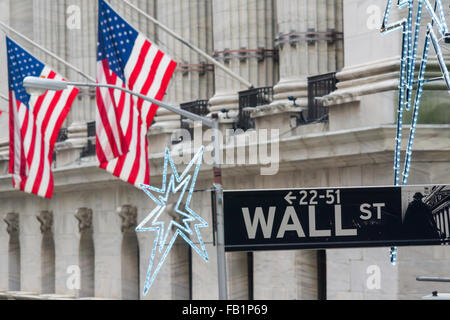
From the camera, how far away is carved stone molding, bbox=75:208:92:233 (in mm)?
46312

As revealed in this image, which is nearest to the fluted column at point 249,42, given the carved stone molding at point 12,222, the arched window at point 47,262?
the arched window at point 47,262

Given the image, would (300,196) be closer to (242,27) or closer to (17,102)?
(242,27)

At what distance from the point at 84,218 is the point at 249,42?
11517mm

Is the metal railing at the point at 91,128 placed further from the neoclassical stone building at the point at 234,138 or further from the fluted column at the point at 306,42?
the fluted column at the point at 306,42

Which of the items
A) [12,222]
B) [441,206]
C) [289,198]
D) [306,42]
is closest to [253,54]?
[306,42]

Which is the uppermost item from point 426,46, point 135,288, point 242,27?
point 242,27

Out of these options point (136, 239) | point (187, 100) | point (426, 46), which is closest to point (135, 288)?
point (136, 239)

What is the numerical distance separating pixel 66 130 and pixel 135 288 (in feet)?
29.2

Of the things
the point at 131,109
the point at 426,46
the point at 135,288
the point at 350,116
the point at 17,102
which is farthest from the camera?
the point at 135,288

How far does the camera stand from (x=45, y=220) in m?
50.2

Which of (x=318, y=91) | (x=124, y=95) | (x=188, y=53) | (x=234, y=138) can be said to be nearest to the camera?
(x=124, y=95)

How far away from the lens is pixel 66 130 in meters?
50.2

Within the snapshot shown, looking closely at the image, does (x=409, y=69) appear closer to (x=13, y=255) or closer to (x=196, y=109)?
(x=196, y=109)

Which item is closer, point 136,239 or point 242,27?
point 242,27
